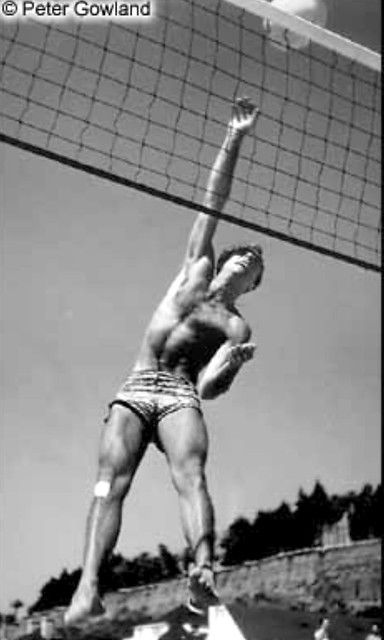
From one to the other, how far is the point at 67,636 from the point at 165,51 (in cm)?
283

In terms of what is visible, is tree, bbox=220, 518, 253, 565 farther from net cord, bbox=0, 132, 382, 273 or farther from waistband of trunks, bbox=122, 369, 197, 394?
net cord, bbox=0, 132, 382, 273

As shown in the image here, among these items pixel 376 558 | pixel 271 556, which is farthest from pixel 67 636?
pixel 376 558

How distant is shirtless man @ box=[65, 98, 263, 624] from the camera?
4535mm

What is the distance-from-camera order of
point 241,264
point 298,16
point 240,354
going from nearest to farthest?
point 298,16
point 240,354
point 241,264

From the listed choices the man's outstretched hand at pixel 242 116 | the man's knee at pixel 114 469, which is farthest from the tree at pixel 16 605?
the man's outstretched hand at pixel 242 116

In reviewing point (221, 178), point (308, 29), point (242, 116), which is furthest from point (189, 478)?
point (308, 29)

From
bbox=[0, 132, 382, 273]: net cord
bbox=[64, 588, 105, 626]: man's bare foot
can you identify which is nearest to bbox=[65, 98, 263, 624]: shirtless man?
bbox=[64, 588, 105, 626]: man's bare foot

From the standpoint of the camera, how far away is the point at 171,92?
458cm

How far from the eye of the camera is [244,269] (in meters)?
5.50

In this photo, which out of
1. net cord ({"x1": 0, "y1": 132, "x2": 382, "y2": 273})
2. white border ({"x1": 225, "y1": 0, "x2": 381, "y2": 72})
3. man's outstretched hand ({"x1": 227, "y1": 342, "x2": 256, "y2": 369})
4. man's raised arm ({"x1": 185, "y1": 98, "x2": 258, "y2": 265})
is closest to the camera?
net cord ({"x1": 0, "y1": 132, "x2": 382, "y2": 273})

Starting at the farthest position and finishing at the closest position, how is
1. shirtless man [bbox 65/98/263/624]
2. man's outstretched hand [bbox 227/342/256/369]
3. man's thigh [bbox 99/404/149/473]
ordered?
man's thigh [bbox 99/404/149/473], man's outstretched hand [bbox 227/342/256/369], shirtless man [bbox 65/98/263/624]

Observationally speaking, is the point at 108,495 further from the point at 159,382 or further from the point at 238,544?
the point at 238,544

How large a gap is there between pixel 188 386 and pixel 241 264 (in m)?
0.84

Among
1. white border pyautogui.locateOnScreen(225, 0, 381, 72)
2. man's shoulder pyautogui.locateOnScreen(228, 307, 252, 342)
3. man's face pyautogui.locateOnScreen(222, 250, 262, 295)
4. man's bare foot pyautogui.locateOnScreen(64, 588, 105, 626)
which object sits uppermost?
white border pyautogui.locateOnScreen(225, 0, 381, 72)
